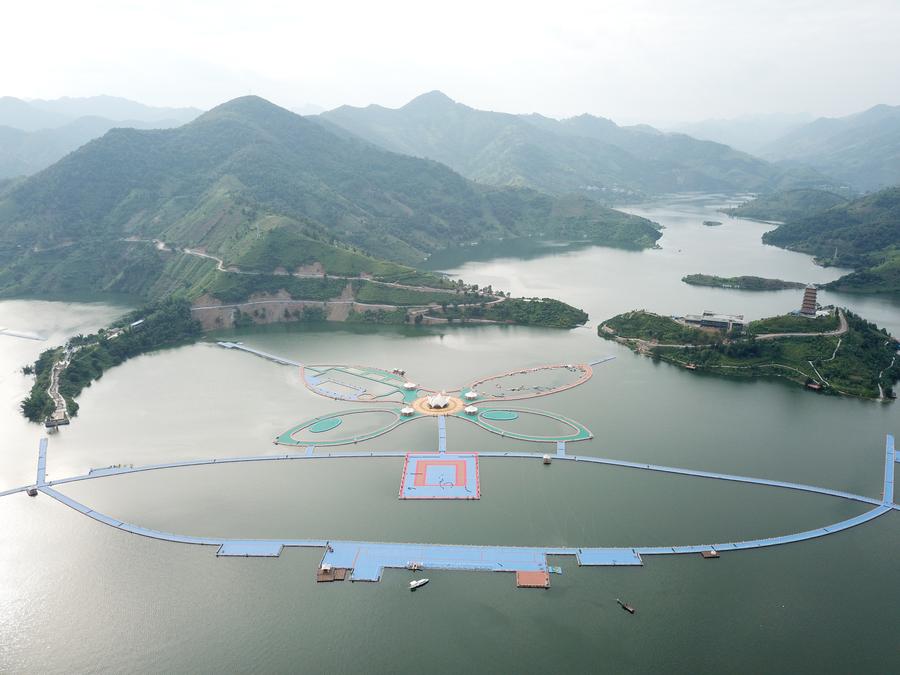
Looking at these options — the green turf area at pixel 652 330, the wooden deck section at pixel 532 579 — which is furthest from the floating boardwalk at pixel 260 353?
the wooden deck section at pixel 532 579

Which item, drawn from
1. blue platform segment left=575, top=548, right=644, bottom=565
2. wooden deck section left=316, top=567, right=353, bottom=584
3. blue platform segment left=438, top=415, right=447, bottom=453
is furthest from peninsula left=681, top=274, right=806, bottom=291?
wooden deck section left=316, top=567, right=353, bottom=584

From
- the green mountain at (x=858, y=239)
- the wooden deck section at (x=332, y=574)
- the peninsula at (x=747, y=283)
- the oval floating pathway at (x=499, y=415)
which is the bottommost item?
the wooden deck section at (x=332, y=574)

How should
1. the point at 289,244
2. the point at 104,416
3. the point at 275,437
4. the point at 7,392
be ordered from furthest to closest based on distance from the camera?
the point at 289,244 < the point at 7,392 < the point at 104,416 < the point at 275,437

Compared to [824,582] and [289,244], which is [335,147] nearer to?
[289,244]

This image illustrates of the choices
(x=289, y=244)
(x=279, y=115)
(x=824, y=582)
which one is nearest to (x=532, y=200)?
(x=279, y=115)

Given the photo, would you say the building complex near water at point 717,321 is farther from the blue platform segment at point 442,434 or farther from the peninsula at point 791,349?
the blue platform segment at point 442,434

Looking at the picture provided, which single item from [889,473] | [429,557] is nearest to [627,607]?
[429,557]
